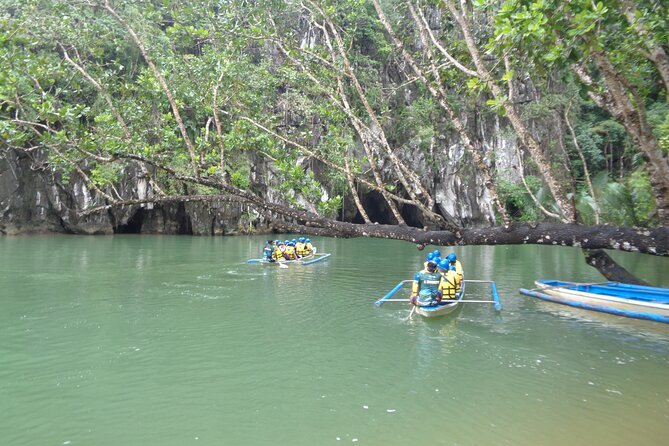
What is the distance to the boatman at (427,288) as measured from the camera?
26.3ft

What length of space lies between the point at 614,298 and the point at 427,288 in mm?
3415

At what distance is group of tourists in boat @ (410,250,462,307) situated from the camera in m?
8.02

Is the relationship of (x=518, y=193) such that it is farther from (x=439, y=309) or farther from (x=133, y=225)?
(x=133, y=225)

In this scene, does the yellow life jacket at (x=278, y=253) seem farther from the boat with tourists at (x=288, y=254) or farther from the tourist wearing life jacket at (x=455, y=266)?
the tourist wearing life jacket at (x=455, y=266)

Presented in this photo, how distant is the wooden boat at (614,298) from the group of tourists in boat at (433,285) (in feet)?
7.55

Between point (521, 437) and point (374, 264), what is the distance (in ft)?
38.4

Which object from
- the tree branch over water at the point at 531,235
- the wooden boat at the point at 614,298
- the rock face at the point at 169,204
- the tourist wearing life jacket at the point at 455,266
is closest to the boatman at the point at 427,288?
the tourist wearing life jacket at the point at 455,266

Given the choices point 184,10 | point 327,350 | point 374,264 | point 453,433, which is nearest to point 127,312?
point 327,350

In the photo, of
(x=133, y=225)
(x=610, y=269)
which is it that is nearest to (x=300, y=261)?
(x=610, y=269)

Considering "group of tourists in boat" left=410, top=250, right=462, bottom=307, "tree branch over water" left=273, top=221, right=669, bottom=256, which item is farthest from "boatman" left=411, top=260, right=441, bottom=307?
"tree branch over water" left=273, top=221, right=669, bottom=256

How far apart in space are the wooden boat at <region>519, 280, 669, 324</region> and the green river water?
197 millimetres

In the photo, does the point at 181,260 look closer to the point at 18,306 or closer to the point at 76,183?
the point at 18,306

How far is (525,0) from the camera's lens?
3639mm

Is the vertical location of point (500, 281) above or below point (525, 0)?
below
